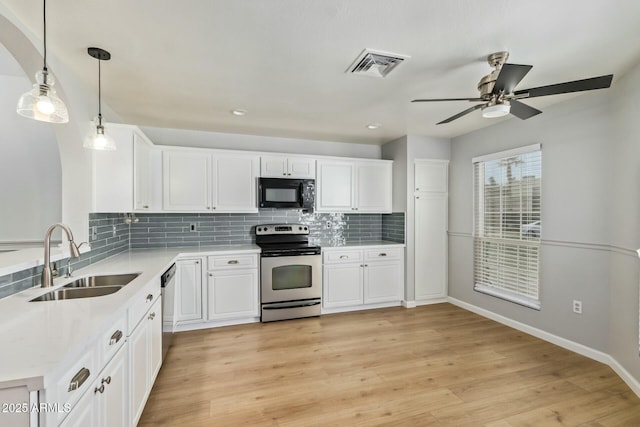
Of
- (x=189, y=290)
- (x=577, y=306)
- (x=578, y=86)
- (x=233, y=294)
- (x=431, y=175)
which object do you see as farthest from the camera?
(x=431, y=175)

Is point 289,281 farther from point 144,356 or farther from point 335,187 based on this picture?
point 144,356

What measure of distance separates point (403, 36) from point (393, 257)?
119 inches

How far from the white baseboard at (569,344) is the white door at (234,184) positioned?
3295 mm

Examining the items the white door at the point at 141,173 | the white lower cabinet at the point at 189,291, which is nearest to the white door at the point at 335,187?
the white lower cabinet at the point at 189,291

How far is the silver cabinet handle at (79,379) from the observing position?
1049 millimetres

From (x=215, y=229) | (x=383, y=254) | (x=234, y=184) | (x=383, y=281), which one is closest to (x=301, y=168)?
(x=234, y=184)

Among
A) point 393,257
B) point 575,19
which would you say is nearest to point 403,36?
point 575,19

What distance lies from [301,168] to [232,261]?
154 centimetres

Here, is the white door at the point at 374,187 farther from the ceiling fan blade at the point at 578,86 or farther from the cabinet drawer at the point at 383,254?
the ceiling fan blade at the point at 578,86

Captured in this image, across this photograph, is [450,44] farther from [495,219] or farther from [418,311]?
[418,311]

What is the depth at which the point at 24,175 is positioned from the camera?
8.61 feet

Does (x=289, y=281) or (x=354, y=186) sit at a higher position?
(x=354, y=186)

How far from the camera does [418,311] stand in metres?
4.07

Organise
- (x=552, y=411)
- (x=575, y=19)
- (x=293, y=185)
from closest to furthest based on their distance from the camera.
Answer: (x=575, y=19) < (x=552, y=411) < (x=293, y=185)
